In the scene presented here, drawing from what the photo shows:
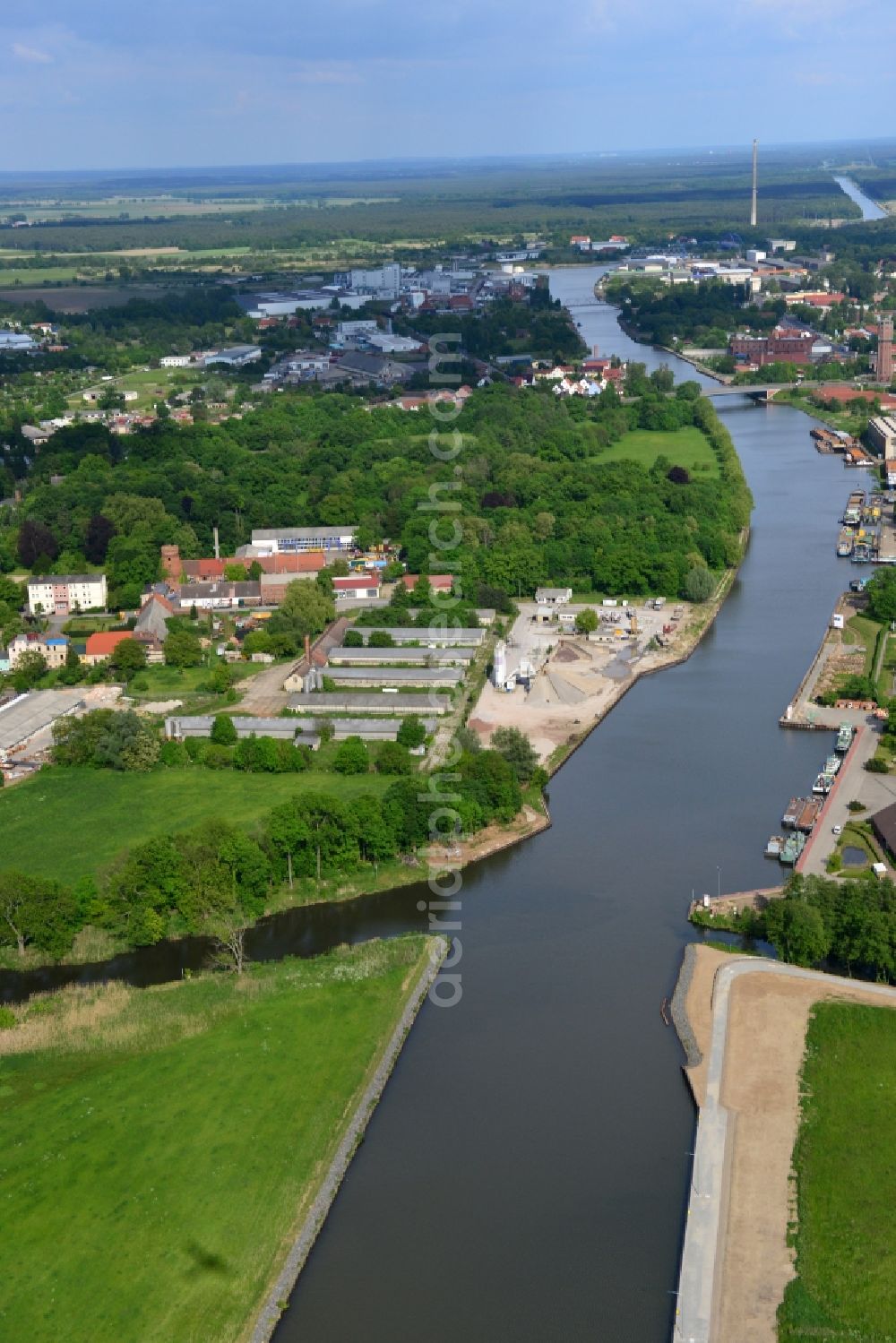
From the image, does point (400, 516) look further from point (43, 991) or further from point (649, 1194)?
point (649, 1194)

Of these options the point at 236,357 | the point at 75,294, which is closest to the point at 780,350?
the point at 236,357

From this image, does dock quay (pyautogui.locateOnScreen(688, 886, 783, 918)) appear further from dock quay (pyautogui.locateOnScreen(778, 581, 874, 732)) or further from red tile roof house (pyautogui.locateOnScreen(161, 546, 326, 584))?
red tile roof house (pyautogui.locateOnScreen(161, 546, 326, 584))

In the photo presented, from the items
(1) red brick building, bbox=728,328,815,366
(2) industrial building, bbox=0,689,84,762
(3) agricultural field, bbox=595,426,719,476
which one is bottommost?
(2) industrial building, bbox=0,689,84,762

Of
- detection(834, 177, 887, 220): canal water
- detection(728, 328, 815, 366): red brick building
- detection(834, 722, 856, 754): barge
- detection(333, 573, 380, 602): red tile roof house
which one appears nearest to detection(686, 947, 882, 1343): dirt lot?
detection(834, 722, 856, 754): barge

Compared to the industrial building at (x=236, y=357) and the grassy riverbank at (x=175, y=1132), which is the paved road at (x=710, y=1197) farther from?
the industrial building at (x=236, y=357)

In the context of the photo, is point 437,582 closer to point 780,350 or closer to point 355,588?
point 355,588

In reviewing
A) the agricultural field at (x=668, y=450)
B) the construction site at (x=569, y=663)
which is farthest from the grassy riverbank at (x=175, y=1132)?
the agricultural field at (x=668, y=450)
